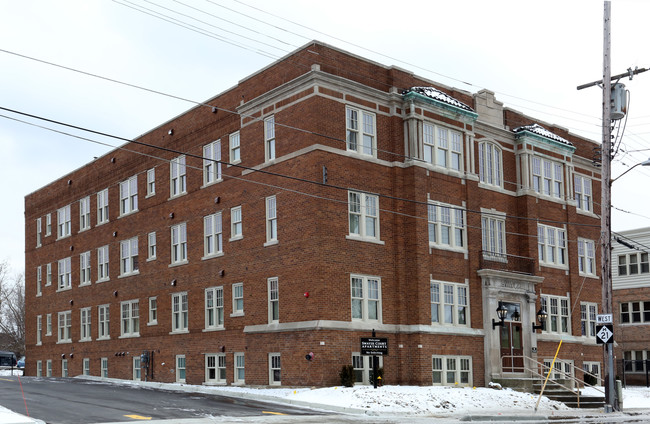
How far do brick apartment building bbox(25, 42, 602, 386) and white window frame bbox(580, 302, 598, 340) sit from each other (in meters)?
0.12

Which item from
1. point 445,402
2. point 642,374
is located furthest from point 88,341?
point 642,374

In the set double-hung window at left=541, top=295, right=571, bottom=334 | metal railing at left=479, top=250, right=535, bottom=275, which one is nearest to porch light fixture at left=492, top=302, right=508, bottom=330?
metal railing at left=479, top=250, right=535, bottom=275

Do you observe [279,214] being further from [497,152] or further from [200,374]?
[497,152]

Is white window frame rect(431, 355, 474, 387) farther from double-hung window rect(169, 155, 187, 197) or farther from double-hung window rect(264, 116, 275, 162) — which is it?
double-hung window rect(169, 155, 187, 197)

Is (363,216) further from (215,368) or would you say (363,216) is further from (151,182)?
(151,182)

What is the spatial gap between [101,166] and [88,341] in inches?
416

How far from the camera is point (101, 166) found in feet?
156

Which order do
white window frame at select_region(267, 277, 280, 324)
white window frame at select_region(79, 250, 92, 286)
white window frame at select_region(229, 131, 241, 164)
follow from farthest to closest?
white window frame at select_region(79, 250, 92, 286) → white window frame at select_region(229, 131, 241, 164) → white window frame at select_region(267, 277, 280, 324)

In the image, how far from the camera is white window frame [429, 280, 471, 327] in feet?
109

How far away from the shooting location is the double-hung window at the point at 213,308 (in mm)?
36062

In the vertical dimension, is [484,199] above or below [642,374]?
above

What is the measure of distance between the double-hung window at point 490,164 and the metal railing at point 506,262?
356cm

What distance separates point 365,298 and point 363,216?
335 cm

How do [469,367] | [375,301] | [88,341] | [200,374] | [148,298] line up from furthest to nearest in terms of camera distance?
[88,341] → [148,298] → [200,374] → [469,367] → [375,301]
